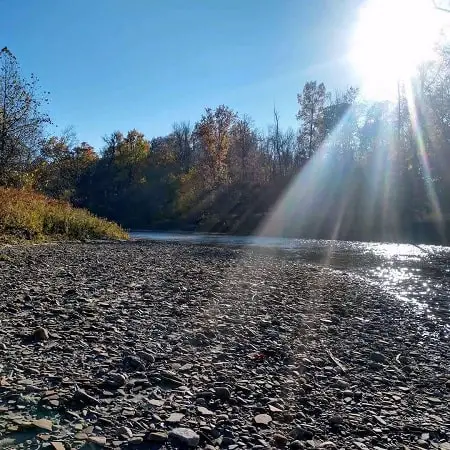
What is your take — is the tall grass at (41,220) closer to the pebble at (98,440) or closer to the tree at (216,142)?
the pebble at (98,440)

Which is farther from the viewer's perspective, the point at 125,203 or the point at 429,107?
the point at 125,203

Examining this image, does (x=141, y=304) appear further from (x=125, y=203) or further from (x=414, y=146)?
(x=125, y=203)

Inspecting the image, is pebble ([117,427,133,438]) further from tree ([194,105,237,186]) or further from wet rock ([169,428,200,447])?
tree ([194,105,237,186])

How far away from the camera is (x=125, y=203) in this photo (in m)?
87.7

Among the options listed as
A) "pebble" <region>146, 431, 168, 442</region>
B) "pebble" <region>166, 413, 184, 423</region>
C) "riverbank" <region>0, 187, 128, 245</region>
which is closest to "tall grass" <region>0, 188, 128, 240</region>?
"riverbank" <region>0, 187, 128, 245</region>

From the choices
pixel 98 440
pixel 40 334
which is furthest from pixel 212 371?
pixel 40 334

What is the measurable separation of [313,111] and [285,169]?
10.1 meters

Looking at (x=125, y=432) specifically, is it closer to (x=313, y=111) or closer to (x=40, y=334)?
(x=40, y=334)

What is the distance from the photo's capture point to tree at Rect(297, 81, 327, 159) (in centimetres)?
6178

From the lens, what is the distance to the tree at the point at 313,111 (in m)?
61.8

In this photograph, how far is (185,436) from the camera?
121 inches

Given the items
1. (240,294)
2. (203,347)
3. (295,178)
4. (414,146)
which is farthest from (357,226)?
(203,347)

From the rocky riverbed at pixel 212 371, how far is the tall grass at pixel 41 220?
11923 millimetres

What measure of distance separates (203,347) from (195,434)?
2.18 metres
